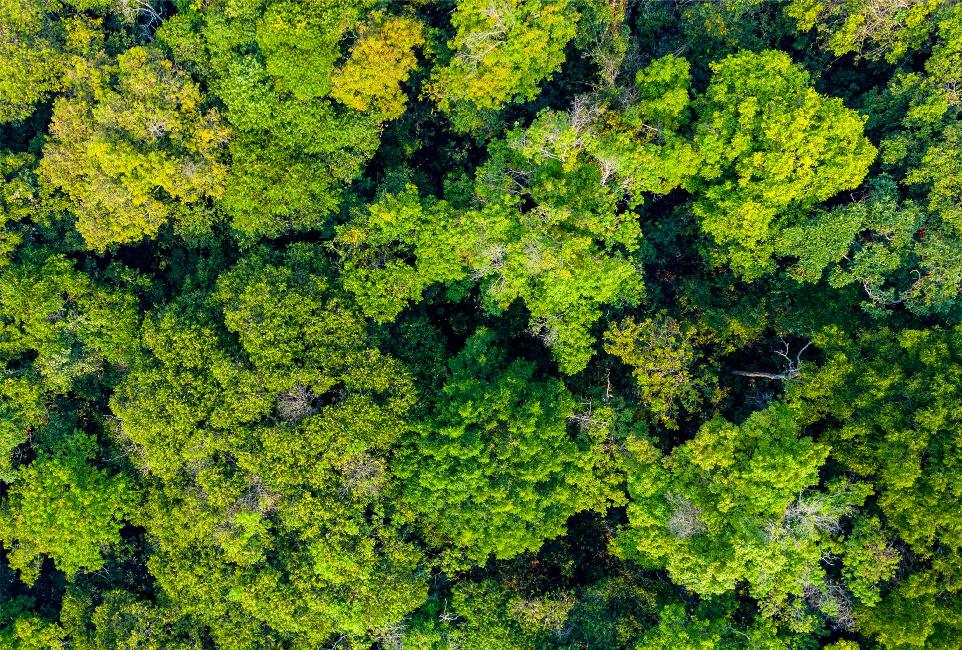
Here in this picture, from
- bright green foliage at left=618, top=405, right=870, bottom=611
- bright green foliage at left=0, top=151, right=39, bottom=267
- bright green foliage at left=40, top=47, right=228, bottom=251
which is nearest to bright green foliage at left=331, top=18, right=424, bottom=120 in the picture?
bright green foliage at left=40, top=47, right=228, bottom=251

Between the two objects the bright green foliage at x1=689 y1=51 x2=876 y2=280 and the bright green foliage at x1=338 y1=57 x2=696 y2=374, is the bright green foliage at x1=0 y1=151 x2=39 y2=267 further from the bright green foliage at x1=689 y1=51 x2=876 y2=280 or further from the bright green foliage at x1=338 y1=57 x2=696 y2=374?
the bright green foliage at x1=689 y1=51 x2=876 y2=280

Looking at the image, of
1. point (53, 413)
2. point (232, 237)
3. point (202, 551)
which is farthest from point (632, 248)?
point (53, 413)

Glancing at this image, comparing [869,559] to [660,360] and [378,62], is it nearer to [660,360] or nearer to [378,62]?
[660,360]

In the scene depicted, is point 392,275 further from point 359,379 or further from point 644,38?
point 644,38

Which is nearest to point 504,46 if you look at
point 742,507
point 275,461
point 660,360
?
point 660,360

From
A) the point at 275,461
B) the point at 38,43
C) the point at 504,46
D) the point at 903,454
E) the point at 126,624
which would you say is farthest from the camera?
the point at 38,43

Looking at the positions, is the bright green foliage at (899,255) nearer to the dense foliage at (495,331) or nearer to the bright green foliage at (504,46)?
the dense foliage at (495,331)
